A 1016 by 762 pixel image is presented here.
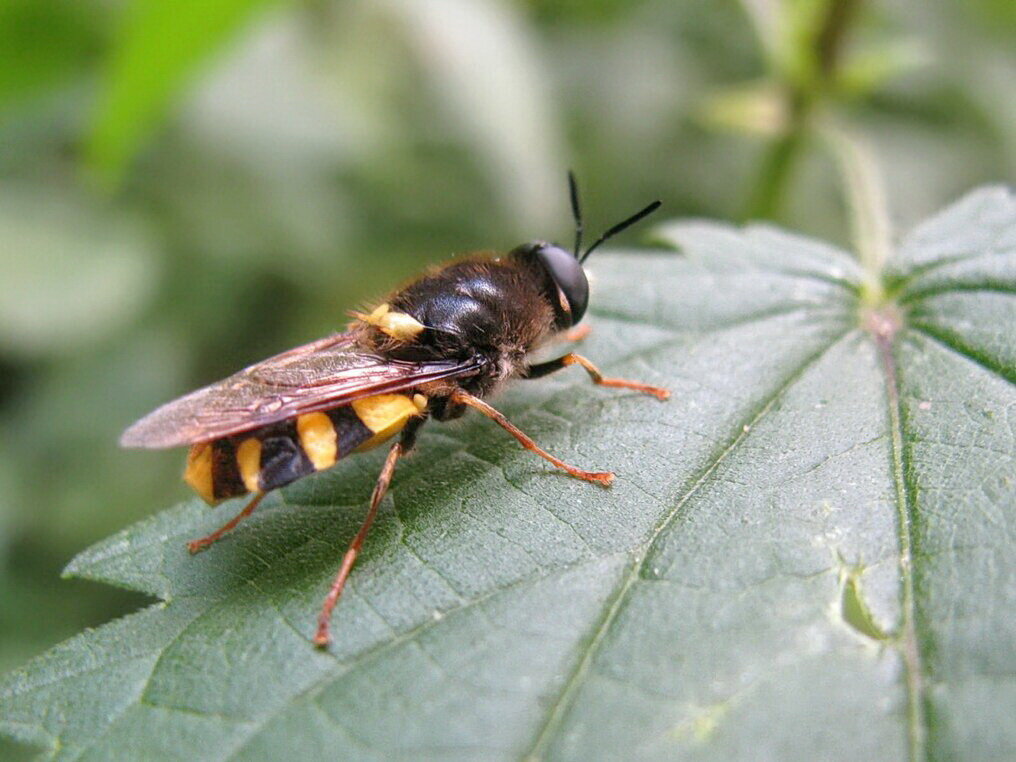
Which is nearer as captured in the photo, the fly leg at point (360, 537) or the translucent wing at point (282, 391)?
the fly leg at point (360, 537)

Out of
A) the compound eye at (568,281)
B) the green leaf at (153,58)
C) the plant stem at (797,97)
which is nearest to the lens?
the compound eye at (568,281)

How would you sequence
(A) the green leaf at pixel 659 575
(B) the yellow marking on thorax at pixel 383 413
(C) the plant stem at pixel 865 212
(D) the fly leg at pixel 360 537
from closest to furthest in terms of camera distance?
(A) the green leaf at pixel 659 575 → (D) the fly leg at pixel 360 537 → (B) the yellow marking on thorax at pixel 383 413 → (C) the plant stem at pixel 865 212

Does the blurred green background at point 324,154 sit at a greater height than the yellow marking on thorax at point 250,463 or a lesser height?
greater

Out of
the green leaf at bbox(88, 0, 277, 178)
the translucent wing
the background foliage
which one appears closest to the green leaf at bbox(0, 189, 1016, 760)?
the translucent wing

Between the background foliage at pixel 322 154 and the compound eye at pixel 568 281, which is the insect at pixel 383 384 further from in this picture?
the background foliage at pixel 322 154

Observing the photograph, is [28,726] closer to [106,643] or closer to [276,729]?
[106,643]

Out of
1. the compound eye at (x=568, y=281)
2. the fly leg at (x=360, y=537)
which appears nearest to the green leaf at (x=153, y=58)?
the compound eye at (x=568, y=281)

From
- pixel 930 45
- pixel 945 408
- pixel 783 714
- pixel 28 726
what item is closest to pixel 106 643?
pixel 28 726
